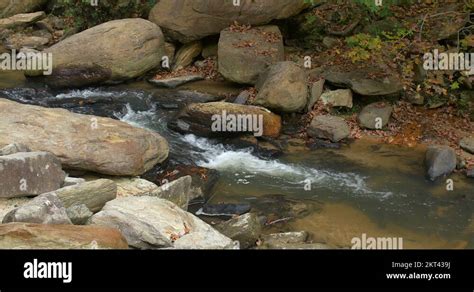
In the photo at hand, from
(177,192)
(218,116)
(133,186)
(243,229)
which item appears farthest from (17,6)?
(243,229)

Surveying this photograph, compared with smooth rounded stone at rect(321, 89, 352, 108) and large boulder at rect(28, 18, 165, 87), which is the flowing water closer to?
large boulder at rect(28, 18, 165, 87)

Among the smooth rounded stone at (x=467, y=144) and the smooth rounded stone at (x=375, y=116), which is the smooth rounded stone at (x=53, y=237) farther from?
the smooth rounded stone at (x=467, y=144)

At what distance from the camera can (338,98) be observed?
1495 centimetres

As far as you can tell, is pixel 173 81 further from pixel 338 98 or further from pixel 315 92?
pixel 338 98

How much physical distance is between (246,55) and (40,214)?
9.93m

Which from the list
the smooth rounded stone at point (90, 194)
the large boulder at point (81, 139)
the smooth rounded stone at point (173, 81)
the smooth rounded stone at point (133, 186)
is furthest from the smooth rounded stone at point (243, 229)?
the smooth rounded stone at point (173, 81)

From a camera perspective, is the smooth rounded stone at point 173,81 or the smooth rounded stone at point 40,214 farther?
the smooth rounded stone at point 173,81

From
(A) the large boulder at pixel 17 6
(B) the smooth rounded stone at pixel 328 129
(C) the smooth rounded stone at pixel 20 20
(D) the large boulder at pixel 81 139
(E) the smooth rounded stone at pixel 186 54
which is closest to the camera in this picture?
(D) the large boulder at pixel 81 139

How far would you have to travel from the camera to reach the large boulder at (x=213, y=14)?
16844 mm

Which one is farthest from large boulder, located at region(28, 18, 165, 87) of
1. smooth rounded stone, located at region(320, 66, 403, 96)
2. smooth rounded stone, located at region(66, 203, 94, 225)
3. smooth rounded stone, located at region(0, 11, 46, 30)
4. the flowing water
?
smooth rounded stone, located at region(66, 203, 94, 225)

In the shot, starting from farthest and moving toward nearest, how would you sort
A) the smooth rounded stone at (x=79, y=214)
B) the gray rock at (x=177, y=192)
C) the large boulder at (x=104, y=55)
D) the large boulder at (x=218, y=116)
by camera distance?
the large boulder at (x=104, y=55) < the large boulder at (x=218, y=116) < the gray rock at (x=177, y=192) < the smooth rounded stone at (x=79, y=214)

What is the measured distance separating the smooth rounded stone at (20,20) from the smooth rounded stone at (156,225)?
14.3 metres

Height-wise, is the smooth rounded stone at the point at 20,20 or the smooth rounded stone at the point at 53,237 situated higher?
the smooth rounded stone at the point at 20,20

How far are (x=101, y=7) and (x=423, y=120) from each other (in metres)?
11.9
